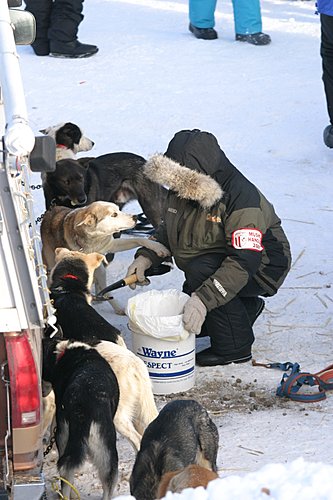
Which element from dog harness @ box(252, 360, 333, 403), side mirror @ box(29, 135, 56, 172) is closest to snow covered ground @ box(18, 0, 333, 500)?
dog harness @ box(252, 360, 333, 403)

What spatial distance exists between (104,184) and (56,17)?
482 centimetres

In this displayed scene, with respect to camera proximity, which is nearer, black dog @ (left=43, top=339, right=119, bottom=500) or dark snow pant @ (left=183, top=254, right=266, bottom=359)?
black dog @ (left=43, top=339, right=119, bottom=500)

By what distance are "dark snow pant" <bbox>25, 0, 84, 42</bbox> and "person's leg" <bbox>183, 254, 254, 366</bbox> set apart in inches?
251

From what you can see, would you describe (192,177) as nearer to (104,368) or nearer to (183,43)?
(104,368)

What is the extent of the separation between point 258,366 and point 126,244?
4.32 feet

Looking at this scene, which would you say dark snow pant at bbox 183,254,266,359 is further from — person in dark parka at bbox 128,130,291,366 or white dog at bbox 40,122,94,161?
white dog at bbox 40,122,94,161

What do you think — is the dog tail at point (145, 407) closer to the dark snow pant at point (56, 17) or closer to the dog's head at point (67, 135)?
the dog's head at point (67, 135)

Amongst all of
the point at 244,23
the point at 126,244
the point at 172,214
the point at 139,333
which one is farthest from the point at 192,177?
the point at 244,23

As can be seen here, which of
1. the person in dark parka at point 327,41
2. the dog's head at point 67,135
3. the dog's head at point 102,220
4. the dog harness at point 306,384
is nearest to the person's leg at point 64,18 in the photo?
the person in dark parka at point 327,41

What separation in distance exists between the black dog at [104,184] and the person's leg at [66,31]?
4.51 m

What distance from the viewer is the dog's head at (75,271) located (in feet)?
15.1

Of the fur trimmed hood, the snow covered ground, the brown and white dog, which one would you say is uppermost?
the fur trimmed hood

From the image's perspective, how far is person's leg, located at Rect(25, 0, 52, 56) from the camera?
35.7ft

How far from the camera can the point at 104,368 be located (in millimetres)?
3783
